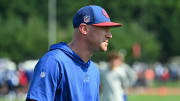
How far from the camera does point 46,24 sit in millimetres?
73125

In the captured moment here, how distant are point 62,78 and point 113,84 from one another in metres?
6.85

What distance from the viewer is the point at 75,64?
4590mm

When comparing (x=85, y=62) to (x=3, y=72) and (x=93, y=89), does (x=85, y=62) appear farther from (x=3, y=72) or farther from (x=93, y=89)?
(x=3, y=72)

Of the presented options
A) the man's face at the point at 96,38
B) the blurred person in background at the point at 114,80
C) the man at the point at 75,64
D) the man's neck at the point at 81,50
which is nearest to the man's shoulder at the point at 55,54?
the man at the point at 75,64

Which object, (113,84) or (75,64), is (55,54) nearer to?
(75,64)

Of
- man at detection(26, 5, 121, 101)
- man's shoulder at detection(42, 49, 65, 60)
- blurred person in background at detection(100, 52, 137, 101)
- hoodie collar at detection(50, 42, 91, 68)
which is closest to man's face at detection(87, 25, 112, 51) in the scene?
man at detection(26, 5, 121, 101)

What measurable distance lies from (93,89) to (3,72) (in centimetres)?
2517

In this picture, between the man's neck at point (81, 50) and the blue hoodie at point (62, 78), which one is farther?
the man's neck at point (81, 50)

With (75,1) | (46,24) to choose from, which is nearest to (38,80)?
(46,24)

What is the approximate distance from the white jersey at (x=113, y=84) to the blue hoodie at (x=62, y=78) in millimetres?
6277

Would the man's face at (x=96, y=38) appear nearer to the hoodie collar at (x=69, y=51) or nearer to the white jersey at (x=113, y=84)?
the hoodie collar at (x=69, y=51)

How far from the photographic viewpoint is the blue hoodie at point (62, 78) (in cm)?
433

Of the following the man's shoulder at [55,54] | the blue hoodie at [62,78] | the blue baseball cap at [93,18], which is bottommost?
the blue hoodie at [62,78]

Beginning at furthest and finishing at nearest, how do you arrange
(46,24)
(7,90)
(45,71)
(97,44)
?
(46,24), (7,90), (97,44), (45,71)
